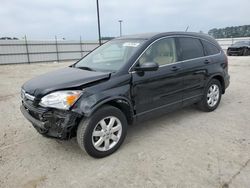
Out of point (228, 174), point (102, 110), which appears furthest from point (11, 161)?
point (228, 174)

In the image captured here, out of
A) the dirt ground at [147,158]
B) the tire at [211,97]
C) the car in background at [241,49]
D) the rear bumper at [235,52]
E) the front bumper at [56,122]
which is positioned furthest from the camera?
the rear bumper at [235,52]

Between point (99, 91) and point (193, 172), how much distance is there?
1.54 metres

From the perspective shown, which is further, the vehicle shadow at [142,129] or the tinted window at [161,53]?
the tinted window at [161,53]

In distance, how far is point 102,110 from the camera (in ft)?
9.40

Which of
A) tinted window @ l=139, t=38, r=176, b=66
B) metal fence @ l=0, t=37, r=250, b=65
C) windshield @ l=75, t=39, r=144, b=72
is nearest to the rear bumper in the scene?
metal fence @ l=0, t=37, r=250, b=65

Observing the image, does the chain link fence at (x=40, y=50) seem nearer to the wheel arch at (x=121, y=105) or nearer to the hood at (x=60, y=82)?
the hood at (x=60, y=82)

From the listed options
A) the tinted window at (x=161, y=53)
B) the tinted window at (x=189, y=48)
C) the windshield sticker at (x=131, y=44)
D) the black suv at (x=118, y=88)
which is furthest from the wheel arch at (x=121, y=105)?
the tinted window at (x=189, y=48)

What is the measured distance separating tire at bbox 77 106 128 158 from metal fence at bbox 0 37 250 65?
19978 mm

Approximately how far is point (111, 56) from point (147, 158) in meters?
1.80

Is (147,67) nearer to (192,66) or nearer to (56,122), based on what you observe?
(192,66)

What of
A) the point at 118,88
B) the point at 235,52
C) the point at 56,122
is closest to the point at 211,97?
the point at 118,88

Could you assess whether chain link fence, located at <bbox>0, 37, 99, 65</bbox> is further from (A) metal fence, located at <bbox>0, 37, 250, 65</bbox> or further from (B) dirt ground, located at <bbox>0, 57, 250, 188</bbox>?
(B) dirt ground, located at <bbox>0, 57, 250, 188</bbox>

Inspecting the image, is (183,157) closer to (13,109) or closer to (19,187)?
(19,187)

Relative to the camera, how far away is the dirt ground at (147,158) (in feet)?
8.27
